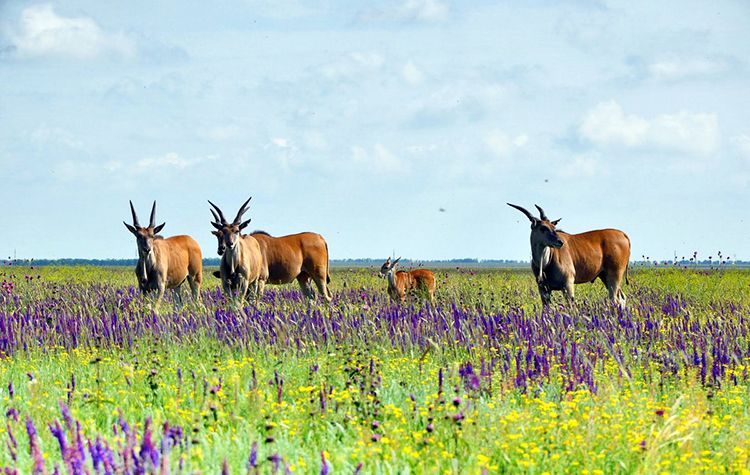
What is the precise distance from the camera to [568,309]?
11.5 metres

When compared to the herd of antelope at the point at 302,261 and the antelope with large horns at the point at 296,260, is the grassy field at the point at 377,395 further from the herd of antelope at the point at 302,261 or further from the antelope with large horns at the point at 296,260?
the antelope with large horns at the point at 296,260

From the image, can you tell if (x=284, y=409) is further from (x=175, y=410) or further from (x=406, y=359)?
(x=406, y=359)

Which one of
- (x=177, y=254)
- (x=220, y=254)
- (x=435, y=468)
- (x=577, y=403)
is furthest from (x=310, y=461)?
(x=177, y=254)

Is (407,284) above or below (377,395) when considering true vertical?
above

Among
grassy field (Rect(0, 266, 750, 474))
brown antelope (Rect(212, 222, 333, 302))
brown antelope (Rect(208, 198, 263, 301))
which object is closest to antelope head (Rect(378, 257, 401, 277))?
brown antelope (Rect(212, 222, 333, 302))

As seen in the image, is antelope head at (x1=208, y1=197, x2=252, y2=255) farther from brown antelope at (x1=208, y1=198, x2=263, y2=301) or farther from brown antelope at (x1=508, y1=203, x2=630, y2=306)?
brown antelope at (x1=508, y1=203, x2=630, y2=306)

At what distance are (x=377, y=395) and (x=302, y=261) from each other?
11733mm

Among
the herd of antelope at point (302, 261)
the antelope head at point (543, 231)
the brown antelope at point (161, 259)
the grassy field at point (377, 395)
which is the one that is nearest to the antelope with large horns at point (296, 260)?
the herd of antelope at point (302, 261)

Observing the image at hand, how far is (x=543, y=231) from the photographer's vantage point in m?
13.8

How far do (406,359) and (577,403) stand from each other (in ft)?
7.47

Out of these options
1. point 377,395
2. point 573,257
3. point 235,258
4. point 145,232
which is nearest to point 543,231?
point 573,257

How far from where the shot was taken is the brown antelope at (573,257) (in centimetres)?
1391

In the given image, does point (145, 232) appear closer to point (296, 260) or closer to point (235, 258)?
point (235, 258)

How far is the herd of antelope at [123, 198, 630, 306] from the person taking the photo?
14141 mm
